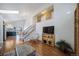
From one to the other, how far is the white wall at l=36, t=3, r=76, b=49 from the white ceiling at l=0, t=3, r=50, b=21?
0.28m

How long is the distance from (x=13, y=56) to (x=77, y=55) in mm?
1253

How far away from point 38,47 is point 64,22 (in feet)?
2.37

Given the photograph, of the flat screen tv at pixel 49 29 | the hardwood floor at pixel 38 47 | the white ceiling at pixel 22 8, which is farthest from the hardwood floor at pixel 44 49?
the white ceiling at pixel 22 8

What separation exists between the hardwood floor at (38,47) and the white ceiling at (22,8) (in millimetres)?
438

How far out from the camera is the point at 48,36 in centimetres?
224

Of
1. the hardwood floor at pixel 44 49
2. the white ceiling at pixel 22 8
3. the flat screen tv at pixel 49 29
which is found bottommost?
the hardwood floor at pixel 44 49

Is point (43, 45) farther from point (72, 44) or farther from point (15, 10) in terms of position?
point (15, 10)

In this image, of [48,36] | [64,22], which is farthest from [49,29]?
[64,22]

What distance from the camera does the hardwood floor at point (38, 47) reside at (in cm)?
212

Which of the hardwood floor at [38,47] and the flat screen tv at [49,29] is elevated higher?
the flat screen tv at [49,29]

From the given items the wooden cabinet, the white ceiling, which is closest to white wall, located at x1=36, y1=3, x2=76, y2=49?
the wooden cabinet

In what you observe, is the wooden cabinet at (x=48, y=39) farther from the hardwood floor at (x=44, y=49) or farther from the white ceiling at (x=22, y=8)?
the white ceiling at (x=22, y=8)

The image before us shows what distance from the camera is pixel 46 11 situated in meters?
2.21

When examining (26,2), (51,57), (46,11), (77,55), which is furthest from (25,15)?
(77,55)
